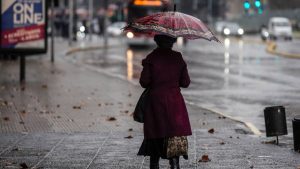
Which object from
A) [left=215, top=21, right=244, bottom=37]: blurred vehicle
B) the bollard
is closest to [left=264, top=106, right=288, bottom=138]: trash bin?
the bollard

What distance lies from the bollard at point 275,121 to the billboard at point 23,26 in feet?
38.2

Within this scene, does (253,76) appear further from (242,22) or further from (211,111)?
(242,22)

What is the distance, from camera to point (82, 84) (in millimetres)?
22359

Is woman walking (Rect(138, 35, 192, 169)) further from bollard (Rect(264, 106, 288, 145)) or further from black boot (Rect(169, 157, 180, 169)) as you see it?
bollard (Rect(264, 106, 288, 145))

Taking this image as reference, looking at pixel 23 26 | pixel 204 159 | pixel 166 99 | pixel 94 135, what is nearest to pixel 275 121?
pixel 204 159

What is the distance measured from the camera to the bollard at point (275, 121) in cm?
1187

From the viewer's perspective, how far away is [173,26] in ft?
27.9

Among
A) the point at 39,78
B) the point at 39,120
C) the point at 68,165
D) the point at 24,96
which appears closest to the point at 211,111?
the point at 39,120

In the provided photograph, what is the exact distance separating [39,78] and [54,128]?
10.8 m

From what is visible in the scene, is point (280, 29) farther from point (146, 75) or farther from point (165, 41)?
point (146, 75)

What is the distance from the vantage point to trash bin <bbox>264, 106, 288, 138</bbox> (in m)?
11.9

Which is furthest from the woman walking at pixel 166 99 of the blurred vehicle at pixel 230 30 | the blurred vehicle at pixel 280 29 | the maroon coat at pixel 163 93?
the blurred vehicle at pixel 230 30

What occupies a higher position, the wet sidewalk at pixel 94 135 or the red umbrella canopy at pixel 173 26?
the red umbrella canopy at pixel 173 26

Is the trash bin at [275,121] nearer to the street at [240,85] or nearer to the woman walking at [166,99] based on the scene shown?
the street at [240,85]
